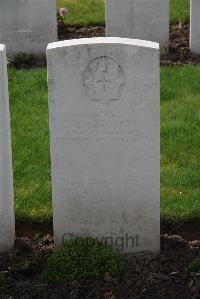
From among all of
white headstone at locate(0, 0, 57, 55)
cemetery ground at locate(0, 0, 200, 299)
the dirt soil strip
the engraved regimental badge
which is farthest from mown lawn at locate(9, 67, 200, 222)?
the engraved regimental badge

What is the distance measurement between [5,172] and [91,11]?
742 cm

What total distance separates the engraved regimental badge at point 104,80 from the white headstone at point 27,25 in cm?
547

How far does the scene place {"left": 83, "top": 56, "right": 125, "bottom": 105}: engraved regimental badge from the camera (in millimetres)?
5219

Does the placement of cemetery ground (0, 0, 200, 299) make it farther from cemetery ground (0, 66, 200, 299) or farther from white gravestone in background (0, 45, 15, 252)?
white gravestone in background (0, 45, 15, 252)

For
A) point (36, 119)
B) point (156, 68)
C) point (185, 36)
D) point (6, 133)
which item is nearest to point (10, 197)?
point (6, 133)

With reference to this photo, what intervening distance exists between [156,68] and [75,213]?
3.70 ft


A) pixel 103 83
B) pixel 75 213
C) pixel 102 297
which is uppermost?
pixel 103 83

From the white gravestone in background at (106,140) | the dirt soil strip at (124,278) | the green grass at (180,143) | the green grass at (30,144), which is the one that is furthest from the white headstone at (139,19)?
the white gravestone in background at (106,140)

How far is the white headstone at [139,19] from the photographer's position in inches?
416

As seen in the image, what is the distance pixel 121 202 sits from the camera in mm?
5500

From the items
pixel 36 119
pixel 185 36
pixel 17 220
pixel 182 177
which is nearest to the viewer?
pixel 17 220

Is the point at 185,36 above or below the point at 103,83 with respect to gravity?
above

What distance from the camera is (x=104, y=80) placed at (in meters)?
5.26

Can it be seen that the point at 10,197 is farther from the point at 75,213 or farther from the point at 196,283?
the point at 196,283
